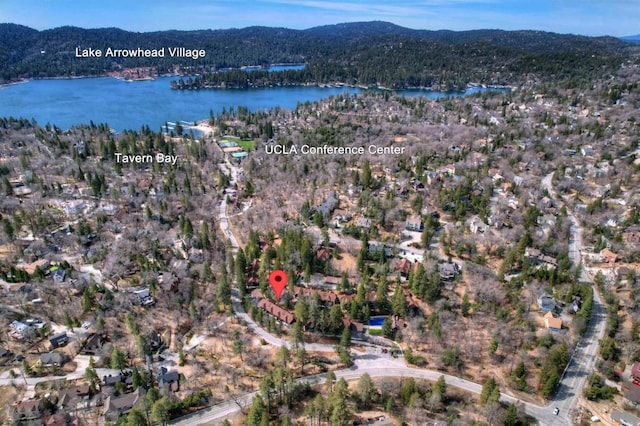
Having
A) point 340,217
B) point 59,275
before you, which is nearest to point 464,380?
point 340,217

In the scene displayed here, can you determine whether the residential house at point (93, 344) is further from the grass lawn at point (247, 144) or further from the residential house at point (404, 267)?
the grass lawn at point (247, 144)

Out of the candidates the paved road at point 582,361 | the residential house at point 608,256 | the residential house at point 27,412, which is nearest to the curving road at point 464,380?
the paved road at point 582,361

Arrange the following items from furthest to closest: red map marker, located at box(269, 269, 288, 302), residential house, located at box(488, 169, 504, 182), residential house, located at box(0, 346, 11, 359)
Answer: residential house, located at box(488, 169, 504, 182)
red map marker, located at box(269, 269, 288, 302)
residential house, located at box(0, 346, 11, 359)

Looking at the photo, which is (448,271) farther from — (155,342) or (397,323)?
(155,342)

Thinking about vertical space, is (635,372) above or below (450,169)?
below

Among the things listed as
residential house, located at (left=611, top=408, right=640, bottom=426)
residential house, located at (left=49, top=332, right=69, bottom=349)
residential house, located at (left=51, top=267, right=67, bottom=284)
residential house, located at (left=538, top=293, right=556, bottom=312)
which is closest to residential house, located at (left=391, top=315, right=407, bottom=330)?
residential house, located at (left=538, top=293, right=556, bottom=312)

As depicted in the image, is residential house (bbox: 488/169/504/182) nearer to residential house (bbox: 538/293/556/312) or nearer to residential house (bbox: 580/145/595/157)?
residential house (bbox: 580/145/595/157)

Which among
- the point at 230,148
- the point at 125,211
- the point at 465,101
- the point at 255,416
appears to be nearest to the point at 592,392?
the point at 255,416
